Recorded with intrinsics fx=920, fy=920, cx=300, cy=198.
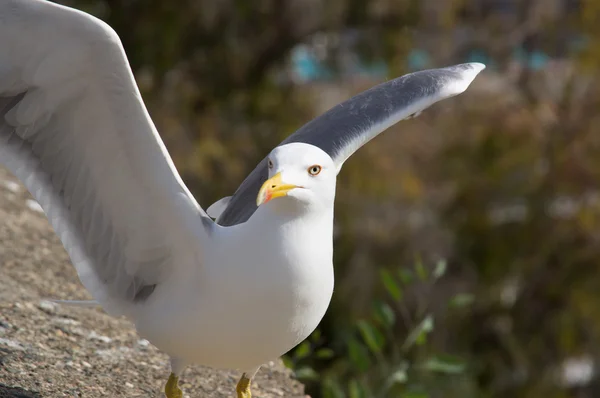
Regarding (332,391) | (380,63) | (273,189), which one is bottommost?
(380,63)

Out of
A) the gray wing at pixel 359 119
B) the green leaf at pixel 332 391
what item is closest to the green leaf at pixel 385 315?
the green leaf at pixel 332 391

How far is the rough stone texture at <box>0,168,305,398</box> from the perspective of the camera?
87.9 inches

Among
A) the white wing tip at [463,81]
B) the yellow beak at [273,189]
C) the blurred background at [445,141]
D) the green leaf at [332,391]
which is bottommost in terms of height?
the blurred background at [445,141]

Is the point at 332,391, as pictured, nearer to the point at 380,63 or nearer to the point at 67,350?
the point at 67,350

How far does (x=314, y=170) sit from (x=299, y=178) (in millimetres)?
52

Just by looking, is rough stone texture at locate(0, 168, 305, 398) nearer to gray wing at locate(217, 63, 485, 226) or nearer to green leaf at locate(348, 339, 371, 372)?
green leaf at locate(348, 339, 371, 372)

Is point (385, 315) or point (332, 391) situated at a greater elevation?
point (385, 315)

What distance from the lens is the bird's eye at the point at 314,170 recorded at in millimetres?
1803

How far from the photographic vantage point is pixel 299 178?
5.82 feet

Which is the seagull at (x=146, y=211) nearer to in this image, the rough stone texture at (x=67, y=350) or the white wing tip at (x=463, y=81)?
the rough stone texture at (x=67, y=350)

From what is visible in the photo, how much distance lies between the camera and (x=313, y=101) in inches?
270

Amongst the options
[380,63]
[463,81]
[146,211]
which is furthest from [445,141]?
[146,211]

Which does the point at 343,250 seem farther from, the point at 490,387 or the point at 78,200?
the point at 78,200

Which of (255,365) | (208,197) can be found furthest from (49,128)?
(208,197)
